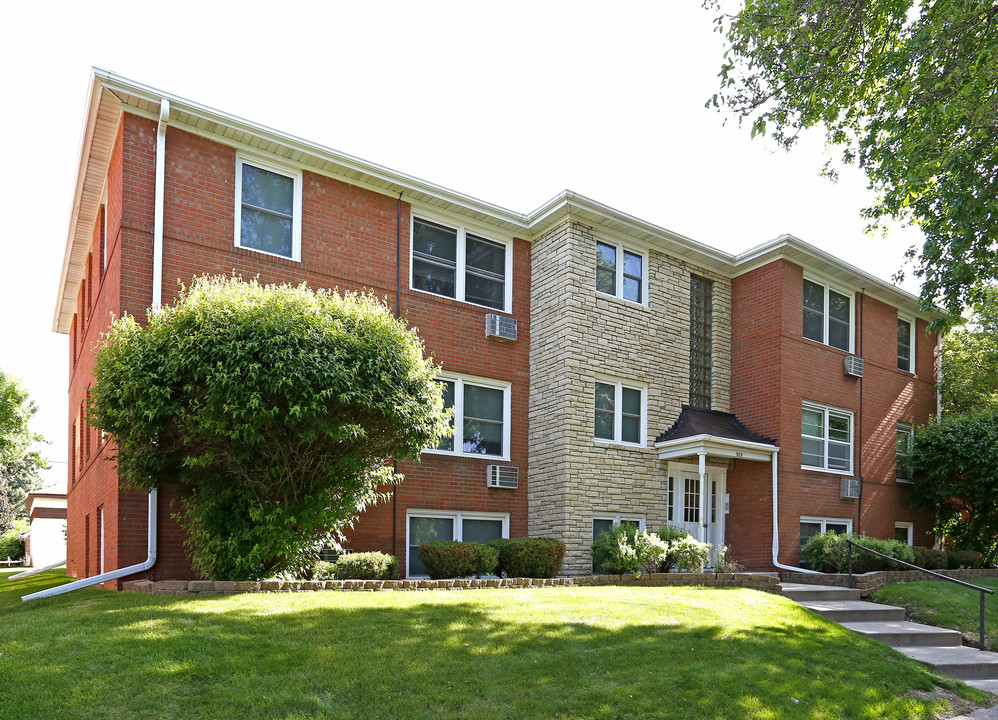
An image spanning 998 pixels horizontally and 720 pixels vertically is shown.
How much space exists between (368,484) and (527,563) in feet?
11.4

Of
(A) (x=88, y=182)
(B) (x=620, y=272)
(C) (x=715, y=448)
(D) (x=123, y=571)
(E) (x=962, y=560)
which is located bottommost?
(E) (x=962, y=560)

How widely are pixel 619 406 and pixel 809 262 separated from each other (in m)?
6.12

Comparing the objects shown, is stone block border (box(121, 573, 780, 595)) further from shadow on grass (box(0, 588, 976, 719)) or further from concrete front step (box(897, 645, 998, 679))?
concrete front step (box(897, 645, 998, 679))

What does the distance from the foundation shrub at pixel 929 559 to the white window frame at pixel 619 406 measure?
6.43 m

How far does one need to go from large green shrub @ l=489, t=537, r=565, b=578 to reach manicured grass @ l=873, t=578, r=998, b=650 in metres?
5.78

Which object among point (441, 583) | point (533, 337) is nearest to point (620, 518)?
point (533, 337)

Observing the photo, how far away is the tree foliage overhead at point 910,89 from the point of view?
9.94 metres

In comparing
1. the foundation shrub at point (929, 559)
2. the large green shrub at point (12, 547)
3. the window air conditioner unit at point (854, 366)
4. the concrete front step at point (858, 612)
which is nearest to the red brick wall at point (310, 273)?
→ the concrete front step at point (858, 612)

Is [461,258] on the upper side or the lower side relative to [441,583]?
upper

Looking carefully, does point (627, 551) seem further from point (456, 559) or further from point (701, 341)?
point (701, 341)

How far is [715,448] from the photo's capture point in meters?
15.3

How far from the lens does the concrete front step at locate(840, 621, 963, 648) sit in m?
10.8

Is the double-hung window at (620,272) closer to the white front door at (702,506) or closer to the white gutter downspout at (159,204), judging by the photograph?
the white front door at (702,506)

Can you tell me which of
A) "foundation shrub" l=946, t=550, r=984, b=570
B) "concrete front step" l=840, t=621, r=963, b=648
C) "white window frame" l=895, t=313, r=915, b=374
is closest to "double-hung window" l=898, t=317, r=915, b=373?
"white window frame" l=895, t=313, r=915, b=374
